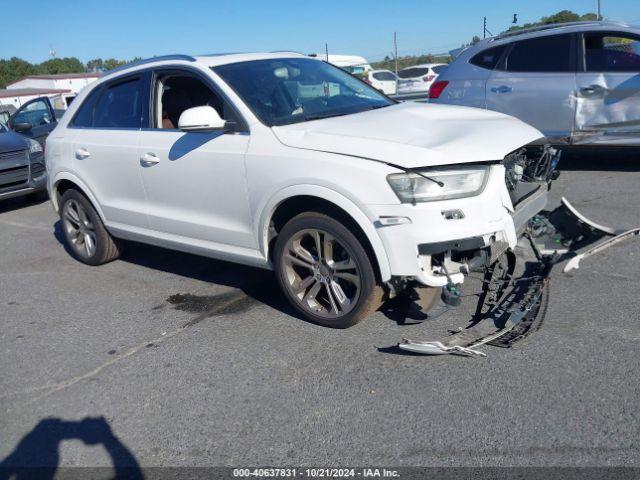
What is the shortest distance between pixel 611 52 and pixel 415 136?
211 inches

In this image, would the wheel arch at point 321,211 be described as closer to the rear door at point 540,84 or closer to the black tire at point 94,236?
the black tire at point 94,236

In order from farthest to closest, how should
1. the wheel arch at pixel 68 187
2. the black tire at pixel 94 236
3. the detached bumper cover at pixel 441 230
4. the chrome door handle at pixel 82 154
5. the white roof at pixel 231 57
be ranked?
the black tire at pixel 94 236
the wheel arch at pixel 68 187
the chrome door handle at pixel 82 154
the white roof at pixel 231 57
the detached bumper cover at pixel 441 230

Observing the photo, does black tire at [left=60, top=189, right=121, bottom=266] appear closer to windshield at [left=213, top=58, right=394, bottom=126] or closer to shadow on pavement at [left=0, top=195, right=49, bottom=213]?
windshield at [left=213, top=58, right=394, bottom=126]

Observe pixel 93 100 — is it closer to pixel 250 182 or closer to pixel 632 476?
pixel 250 182

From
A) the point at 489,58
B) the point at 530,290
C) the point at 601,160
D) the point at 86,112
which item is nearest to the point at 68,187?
the point at 86,112

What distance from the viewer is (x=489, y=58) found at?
871 cm

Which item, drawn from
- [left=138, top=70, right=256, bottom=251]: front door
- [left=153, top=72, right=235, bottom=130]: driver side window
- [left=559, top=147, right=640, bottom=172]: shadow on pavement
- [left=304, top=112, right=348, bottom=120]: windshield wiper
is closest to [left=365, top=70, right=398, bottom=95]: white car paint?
[left=559, top=147, right=640, bottom=172]: shadow on pavement

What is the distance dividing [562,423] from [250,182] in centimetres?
240

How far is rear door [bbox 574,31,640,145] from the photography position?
298 inches

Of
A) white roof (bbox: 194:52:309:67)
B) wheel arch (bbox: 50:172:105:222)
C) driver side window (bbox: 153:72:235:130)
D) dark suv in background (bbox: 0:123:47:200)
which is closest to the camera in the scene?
white roof (bbox: 194:52:309:67)

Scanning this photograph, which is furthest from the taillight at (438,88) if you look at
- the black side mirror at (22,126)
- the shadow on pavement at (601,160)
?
the black side mirror at (22,126)

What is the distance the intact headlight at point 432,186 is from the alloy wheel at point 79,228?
3.52 m

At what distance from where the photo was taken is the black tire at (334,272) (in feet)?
12.4

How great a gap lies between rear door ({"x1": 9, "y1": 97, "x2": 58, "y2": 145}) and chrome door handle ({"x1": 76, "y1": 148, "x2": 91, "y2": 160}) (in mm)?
5997
